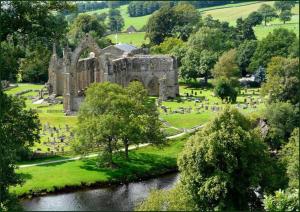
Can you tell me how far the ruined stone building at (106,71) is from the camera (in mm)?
89688

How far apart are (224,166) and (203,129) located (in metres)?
2.99

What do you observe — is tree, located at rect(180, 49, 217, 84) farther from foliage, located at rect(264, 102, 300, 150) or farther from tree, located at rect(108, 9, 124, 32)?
tree, located at rect(108, 9, 124, 32)

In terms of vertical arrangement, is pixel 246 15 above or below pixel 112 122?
above

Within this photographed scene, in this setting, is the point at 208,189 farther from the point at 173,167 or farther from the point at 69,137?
the point at 69,137

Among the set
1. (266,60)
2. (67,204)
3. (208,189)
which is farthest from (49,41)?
(266,60)

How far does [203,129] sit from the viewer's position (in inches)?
1563

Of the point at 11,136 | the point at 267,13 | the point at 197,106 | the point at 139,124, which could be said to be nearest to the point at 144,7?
the point at 267,13

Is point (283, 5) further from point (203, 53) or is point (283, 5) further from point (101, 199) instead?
point (101, 199)

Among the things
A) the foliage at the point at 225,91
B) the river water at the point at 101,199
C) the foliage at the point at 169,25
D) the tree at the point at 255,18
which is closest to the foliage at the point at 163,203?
the river water at the point at 101,199

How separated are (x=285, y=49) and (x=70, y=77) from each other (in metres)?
43.1

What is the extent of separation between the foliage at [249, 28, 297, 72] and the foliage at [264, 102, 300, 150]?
4729 cm

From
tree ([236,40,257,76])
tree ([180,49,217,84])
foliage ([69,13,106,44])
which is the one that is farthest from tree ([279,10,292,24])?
tree ([180,49,217,84])

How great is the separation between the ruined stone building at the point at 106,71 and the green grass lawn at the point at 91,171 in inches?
1062

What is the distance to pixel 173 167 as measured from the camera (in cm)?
5991
